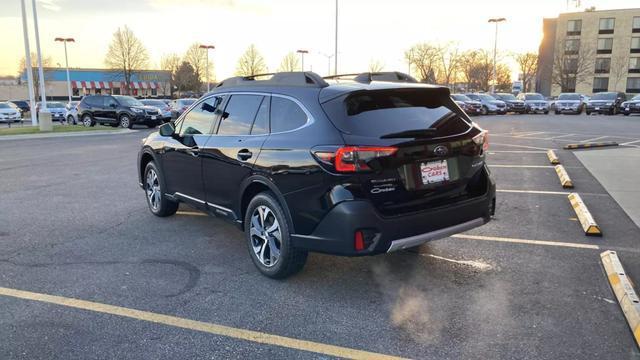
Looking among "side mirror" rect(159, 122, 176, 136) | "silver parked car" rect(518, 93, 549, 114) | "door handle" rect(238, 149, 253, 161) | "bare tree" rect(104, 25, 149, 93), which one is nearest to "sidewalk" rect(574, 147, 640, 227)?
"door handle" rect(238, 149, 253, 161)

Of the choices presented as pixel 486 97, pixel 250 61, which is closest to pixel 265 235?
pixel 486 97

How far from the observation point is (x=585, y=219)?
591 cm

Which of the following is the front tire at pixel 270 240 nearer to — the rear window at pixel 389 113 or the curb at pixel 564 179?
the rear window at pixel 389 113

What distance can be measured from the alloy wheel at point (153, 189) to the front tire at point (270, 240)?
243cm

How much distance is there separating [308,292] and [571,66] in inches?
3070

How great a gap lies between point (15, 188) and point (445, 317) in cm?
825

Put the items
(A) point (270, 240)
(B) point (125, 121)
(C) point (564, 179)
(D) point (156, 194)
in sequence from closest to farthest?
(A) point (270, 240) < (D) point (156, 194) < (C) point (564, 179) < (B) point (125, 121)

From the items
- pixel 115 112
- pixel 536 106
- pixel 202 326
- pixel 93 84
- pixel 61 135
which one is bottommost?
pixel 61 135

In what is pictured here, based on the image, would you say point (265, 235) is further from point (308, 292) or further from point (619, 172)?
point (619, 172)

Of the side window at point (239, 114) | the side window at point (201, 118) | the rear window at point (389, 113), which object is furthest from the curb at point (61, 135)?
the rear window at point (389, 113)

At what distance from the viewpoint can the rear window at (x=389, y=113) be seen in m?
3.83

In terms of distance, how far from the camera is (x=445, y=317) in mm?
3680

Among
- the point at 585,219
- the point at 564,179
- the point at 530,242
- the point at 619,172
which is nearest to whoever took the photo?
the point at 530,242

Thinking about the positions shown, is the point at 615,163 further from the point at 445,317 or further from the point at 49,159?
the point at 49,159
